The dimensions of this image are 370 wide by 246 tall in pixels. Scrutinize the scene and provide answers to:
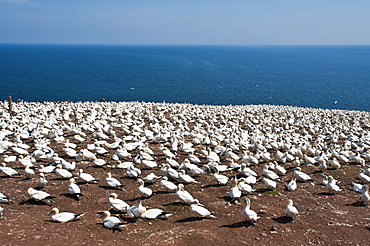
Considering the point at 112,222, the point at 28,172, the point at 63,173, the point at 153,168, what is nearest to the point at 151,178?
the point at 153,168

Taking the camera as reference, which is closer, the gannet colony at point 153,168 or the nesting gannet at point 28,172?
the gannet colony at point 153,168


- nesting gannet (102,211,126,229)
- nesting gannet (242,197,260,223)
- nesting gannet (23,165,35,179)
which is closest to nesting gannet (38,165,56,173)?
nesting gannet (23,165,35,179)

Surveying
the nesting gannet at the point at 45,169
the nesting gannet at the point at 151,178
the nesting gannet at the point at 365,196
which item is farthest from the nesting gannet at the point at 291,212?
the nesting gannet at the point at 45,169

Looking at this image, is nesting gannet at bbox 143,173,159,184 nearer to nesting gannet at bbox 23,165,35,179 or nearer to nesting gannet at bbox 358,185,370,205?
nesting gannet at bbox 23,165,35,179

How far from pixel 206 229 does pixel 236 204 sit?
235 cm

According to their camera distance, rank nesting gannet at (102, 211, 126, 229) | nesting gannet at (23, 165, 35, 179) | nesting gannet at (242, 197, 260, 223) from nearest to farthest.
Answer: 1. nesting gannet at (102, 211, 126, 229)
2. nesting gannet at (242, 197, 260, 223)
3. nesting gannet at (23, 165, 35, 179)

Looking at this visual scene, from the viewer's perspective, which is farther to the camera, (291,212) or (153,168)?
(153,168)

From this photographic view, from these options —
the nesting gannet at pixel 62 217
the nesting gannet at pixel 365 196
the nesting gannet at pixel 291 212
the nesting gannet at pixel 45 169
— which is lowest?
the nesting gannet at pixel 365 196

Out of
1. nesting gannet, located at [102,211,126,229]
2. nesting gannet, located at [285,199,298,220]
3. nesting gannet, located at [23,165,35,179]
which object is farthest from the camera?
nesting gannet, located at [23,165,35,179]

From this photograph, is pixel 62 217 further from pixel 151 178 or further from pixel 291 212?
pixel 291 212

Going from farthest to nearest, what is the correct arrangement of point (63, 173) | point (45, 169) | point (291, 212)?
point (45, 169), point (63, 173), point (291, 212)

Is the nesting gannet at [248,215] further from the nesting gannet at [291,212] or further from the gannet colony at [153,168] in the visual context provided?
the nesting gannet at [291,212]

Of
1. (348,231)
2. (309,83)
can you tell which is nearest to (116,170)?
(348,231)

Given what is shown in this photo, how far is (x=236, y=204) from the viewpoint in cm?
1109
